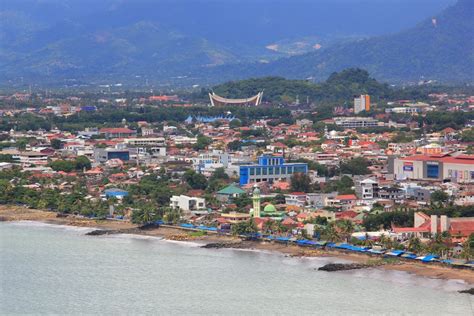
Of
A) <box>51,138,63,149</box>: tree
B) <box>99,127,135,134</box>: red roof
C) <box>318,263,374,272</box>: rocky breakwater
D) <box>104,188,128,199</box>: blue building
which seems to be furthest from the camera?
<box>99,127,135,134</box>: red roof

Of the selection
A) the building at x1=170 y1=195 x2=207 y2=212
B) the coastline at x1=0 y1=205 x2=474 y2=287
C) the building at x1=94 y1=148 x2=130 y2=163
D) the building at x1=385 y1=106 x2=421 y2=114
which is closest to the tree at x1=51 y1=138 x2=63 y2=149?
the building at x1=94 y1=148 x2=130 y2=163

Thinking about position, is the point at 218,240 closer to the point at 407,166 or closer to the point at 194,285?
the point at 194,285

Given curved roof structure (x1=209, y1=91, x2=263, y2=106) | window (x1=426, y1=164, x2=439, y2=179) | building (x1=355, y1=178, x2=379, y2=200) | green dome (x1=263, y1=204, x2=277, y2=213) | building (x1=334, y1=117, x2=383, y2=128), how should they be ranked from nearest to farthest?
1. green dome (x1=263, y1=204, x2=277, y2=213)
2. building (x1=355, y1=178, x2=379, y2=200)
3. window (x1=426, y1=164, x2=439, y2=179)
4. building (x1=334, y1=117, x2=383, y2=128)
5. curved roof structure (x1=209, y1=91, x2=263, y2=106)

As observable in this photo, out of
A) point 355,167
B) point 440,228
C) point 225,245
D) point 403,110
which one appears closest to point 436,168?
point 355,167

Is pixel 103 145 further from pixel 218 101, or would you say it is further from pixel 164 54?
pixel 164 54

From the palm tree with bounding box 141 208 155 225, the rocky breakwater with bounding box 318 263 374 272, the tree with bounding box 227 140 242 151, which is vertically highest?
the tree with bounding box 227 140 242 151

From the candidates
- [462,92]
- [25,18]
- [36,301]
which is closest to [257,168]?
[36,301]

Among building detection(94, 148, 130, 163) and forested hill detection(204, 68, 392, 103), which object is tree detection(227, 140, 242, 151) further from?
forested hill detection(204, 68, 392, 103)
